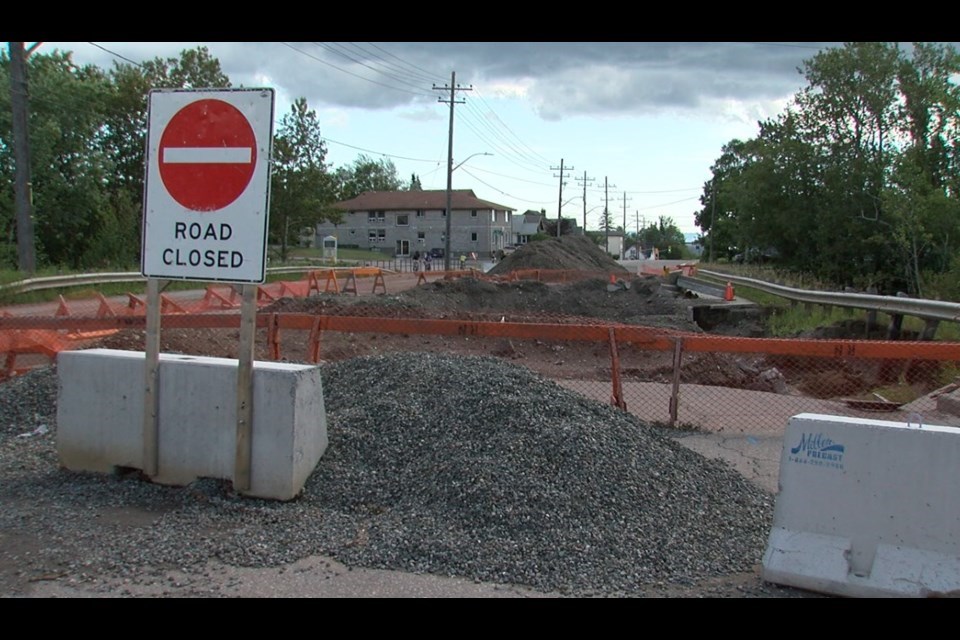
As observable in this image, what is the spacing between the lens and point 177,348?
10703 mm

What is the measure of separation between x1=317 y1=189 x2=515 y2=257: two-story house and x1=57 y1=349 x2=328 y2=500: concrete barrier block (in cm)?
9145

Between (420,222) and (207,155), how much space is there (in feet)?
312

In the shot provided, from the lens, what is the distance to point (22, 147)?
23062mm

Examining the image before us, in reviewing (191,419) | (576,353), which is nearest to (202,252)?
(191,419)

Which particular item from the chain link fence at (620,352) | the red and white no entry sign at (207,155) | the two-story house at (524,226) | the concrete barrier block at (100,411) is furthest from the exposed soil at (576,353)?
the two-story house at (524,226)

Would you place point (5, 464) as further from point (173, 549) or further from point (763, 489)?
point (763, 489)

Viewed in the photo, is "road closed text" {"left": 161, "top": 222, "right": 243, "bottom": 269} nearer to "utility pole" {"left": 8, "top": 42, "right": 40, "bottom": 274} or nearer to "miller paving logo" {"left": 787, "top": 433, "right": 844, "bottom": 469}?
"miller paving logo" {"left": 787, "top": 433, "right": 844, "bottom": 469}

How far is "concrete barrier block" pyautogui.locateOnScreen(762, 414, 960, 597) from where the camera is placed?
4031 millimetres

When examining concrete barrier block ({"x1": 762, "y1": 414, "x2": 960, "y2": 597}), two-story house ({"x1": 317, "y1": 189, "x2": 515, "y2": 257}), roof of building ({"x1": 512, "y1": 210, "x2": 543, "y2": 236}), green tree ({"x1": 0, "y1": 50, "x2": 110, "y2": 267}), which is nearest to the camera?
concrete barrier block ({"x1": 762, "y1": 414, "x2": 960, "y2": 597})

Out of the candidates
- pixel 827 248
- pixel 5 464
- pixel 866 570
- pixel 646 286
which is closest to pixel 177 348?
pixel 5 464

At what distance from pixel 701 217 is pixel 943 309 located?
113 meters

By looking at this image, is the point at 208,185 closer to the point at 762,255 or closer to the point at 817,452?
the point at 817,452

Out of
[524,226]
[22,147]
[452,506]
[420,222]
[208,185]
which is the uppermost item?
[524,226]

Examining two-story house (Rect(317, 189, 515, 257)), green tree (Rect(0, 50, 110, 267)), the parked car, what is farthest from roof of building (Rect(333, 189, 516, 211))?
green tree (Rect(0, 50, 110, 267))
